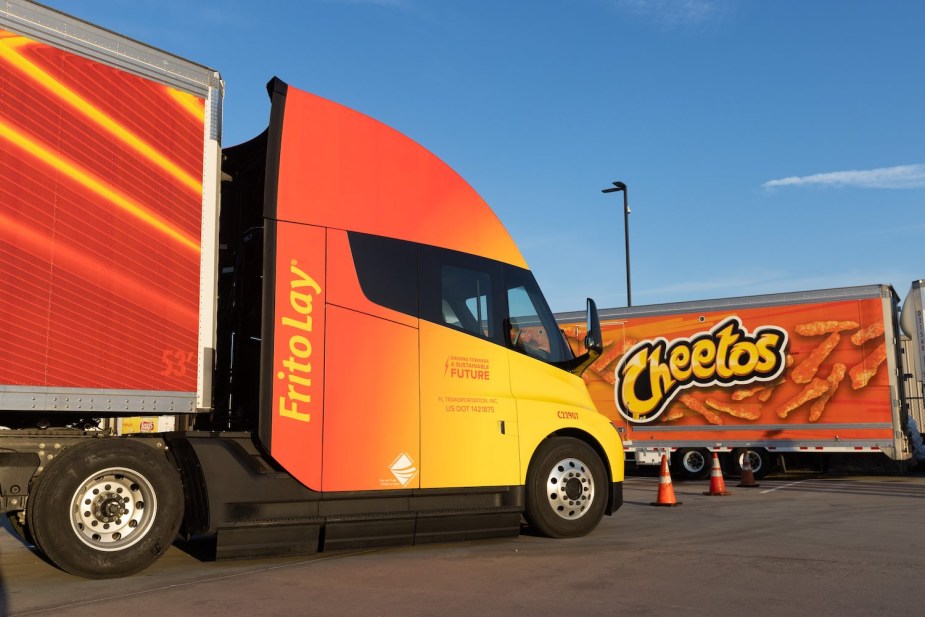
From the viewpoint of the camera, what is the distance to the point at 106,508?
627 centimetres

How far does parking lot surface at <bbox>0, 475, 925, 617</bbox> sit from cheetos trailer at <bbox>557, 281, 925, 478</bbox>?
7.26 metres

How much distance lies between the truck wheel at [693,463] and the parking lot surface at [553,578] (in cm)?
829

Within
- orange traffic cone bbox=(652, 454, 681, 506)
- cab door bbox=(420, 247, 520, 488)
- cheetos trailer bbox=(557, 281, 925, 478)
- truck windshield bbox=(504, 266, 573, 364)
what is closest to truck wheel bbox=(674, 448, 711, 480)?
cheetos trailer bbox=(557, 281, 925, 478)

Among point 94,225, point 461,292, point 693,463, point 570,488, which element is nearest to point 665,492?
point 570,488

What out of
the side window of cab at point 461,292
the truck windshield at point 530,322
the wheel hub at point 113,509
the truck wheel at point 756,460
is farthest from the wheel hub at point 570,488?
the truck wheel at point 756,460

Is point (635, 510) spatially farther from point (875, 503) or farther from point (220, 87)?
point (220, 87)

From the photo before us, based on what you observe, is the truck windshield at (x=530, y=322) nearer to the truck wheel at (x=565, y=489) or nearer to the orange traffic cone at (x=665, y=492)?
the truck wheel at (x=565, y=489)

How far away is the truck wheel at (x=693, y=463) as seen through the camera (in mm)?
17734

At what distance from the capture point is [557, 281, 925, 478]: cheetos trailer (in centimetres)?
1612

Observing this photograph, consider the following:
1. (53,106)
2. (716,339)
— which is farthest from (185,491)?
(716,339)

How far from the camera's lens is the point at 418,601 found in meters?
5.59

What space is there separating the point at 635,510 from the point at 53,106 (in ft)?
28.0

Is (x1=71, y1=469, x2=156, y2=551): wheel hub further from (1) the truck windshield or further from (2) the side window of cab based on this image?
(1) the truck windshield

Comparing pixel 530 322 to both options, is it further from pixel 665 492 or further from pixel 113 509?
pixel 665 492
